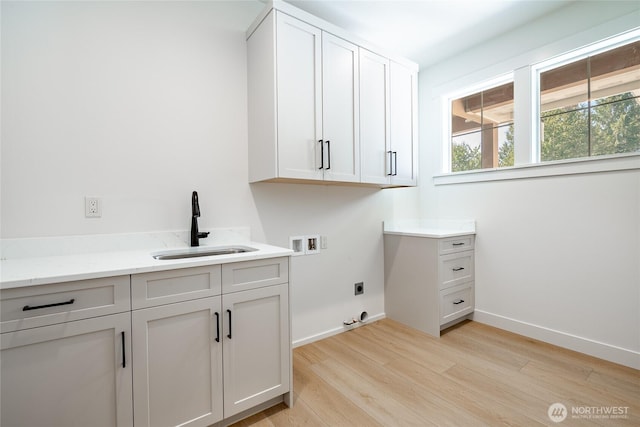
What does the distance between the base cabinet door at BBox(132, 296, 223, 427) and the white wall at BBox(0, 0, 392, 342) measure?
0.69 meters

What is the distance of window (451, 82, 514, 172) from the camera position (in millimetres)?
2646

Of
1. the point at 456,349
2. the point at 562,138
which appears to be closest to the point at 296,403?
the point at 456,349

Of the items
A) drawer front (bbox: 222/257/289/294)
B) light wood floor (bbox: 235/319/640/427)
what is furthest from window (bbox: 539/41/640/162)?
drawer front (bbox: 222/257/289/294)

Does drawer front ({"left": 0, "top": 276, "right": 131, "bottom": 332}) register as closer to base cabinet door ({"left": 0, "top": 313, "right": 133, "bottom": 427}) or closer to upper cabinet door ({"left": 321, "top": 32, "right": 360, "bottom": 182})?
base cabinet door ({"left": 0, "top": 313, "right": 133, "bottom": 427})

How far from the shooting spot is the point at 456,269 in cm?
258

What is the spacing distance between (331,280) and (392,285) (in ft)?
2.24

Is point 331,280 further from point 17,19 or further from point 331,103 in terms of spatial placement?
point 17,19

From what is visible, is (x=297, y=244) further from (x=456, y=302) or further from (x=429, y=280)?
(x=456, y=302)

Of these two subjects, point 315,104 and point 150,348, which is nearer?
point 150,348

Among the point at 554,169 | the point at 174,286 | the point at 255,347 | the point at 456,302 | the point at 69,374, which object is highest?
the point at 554,169

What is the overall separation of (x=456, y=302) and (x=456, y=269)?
0.95 ft

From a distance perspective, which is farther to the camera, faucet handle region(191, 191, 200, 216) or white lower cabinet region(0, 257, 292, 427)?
faucet handle region(191, 191, 200, 216)
